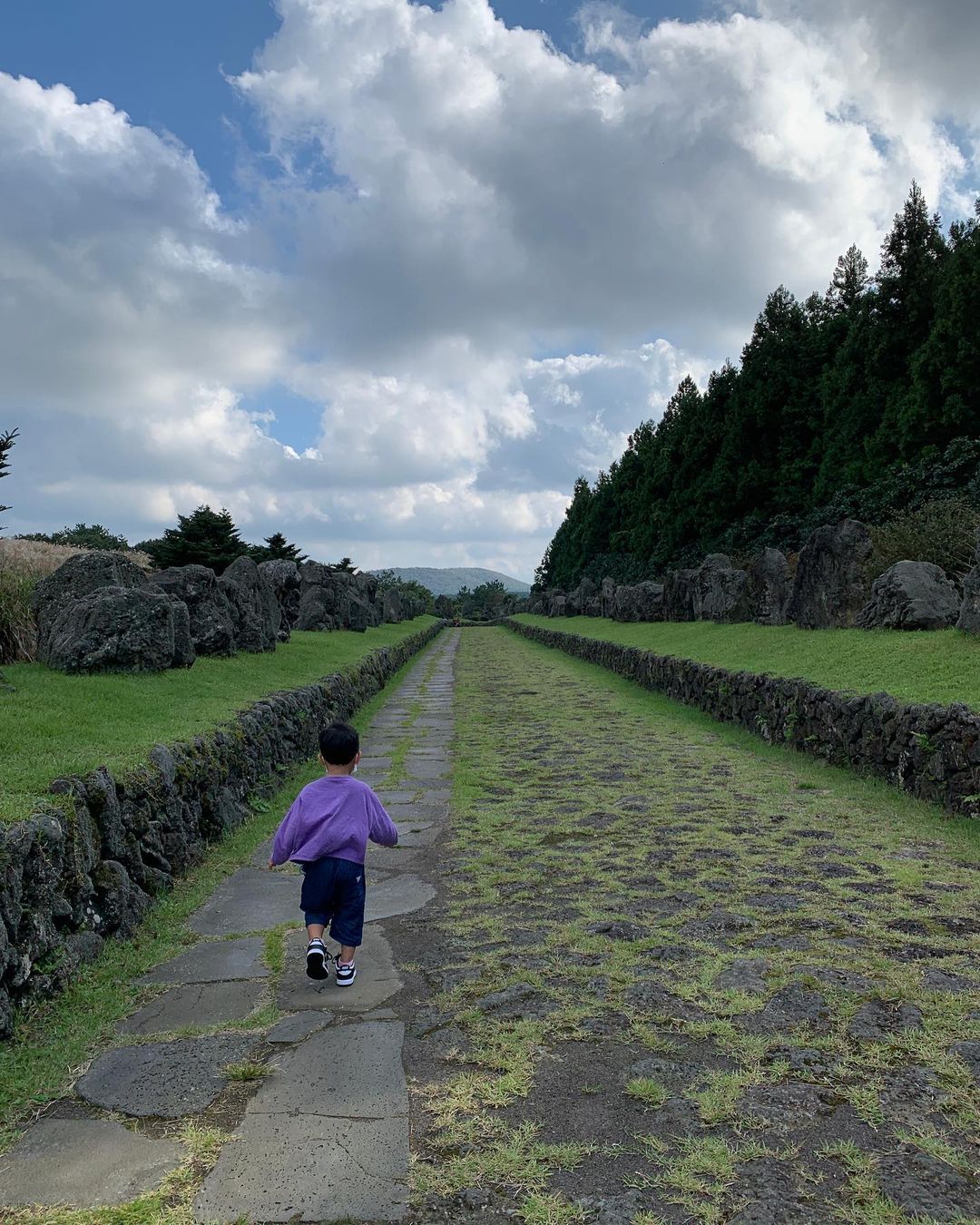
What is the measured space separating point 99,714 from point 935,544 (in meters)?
15.5

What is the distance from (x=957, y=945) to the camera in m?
4.22

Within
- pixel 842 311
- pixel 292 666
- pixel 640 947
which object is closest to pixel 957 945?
pixel 640 947

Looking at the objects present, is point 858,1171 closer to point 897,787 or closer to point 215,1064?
point 215,1064

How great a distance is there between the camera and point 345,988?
4023 mm

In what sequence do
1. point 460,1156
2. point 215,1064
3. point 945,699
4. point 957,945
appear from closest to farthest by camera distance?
point 460,1156, point 215,1064, point 957,945, point 945,699

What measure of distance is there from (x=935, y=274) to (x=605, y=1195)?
32054mm

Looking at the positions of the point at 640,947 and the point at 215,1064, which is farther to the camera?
the point at 640,947

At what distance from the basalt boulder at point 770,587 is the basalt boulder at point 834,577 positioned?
1961mm

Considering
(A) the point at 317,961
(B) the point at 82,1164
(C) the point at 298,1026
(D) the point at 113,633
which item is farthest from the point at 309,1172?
(D) the point at 113,633

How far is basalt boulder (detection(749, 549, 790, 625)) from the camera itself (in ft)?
60.8

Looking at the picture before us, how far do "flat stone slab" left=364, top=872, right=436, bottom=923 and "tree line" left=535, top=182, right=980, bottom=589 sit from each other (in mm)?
20056

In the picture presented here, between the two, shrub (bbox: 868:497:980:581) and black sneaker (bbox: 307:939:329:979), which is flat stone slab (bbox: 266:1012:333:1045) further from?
shrub (bbox: 868:497:980:581)

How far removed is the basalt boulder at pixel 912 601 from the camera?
39.3 ft

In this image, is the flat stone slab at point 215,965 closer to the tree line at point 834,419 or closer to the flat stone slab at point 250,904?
the flat stone slab at point 250,904
